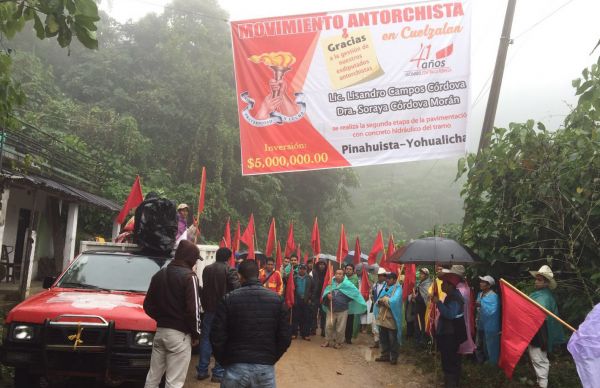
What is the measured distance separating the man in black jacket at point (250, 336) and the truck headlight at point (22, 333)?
255cm

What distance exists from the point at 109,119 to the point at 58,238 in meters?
6.93

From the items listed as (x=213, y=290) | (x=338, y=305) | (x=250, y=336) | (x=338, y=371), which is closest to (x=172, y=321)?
(x=250, y=336)

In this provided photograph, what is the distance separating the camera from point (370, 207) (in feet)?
178

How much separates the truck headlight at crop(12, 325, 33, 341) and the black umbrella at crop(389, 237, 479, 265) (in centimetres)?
462

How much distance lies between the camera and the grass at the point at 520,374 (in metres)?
7.47

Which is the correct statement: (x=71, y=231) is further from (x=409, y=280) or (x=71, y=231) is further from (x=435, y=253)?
(x=435, y=253)

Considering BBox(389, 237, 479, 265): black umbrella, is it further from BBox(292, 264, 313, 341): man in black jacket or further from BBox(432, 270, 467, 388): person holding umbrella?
BBox(292, 264, 313, 341): man in black jacket

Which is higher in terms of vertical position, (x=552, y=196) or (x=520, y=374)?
(x=552, y=196)

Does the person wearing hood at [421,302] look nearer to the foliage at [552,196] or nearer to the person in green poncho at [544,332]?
the foliage at [552,196]

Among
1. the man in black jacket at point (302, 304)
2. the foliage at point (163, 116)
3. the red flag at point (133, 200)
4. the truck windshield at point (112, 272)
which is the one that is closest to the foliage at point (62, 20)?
the truck windshield at point (112, 272)

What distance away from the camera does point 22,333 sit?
17.9 ft

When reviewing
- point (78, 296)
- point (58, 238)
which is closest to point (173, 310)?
point (78, 296)

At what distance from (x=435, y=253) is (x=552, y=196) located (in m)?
1.69

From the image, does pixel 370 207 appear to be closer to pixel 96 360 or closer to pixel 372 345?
pixel 372 345
